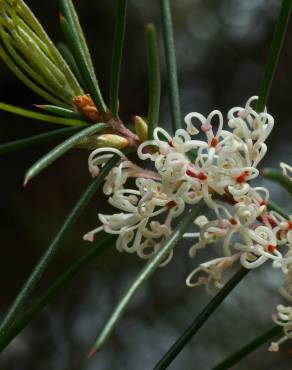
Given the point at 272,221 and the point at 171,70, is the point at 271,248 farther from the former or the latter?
the point at 171,70

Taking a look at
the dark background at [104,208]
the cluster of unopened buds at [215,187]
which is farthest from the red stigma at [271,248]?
the dark background at [104,208]

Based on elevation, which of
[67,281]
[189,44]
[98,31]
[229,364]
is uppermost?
[67,281]

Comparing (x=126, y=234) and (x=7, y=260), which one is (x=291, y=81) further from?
(x=126, y=234)

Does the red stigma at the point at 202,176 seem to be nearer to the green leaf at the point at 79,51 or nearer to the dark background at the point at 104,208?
the green leaf at the point at 79,51

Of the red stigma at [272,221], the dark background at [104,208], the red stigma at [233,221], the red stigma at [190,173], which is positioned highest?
the red stigma at [190,173]

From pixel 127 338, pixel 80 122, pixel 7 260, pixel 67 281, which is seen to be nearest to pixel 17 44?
pixel 80 122

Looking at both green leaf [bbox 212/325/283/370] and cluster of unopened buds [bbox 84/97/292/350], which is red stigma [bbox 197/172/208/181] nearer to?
cluster of unopened buds [bbox 84/97/292/350]
